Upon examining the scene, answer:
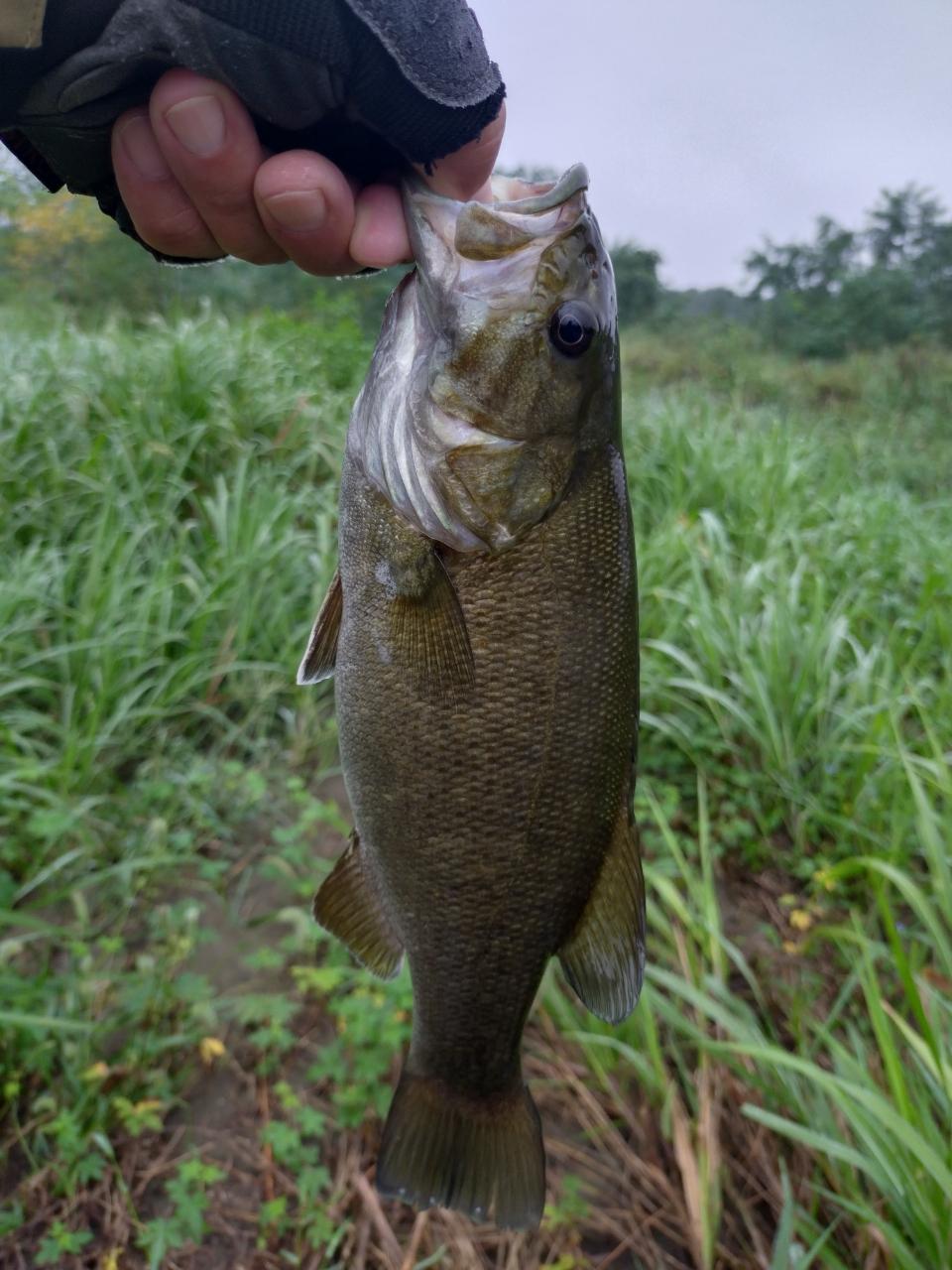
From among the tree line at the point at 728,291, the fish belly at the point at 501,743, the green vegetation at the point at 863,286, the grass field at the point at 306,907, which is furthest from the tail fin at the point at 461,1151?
the green vegetation at the point at 863,286

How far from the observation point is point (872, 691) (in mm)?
3240

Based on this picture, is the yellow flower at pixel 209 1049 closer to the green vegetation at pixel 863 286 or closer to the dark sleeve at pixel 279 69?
the dark sleeve at pixel 279 69

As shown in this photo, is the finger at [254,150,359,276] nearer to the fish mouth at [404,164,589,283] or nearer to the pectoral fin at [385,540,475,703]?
the fish mouth at [404,164,589,283]

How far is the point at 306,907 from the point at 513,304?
6.63 ft

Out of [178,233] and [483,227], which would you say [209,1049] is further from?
[483,227]

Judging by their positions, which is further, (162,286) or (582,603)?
(162,286)

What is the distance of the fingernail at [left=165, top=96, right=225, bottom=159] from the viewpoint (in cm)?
100

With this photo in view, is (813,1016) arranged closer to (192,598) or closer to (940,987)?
(940,987)

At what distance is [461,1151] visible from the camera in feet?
4.36

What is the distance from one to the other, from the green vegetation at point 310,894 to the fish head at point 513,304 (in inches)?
59.1

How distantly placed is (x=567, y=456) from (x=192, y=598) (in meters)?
2.49

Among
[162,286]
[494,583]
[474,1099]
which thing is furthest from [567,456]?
[162,286]

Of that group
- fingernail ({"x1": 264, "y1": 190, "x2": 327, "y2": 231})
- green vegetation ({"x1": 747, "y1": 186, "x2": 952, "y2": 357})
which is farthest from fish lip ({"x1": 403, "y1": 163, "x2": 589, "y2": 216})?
green vegetation ({"x1": 747, "y1": 186, "x2": 952, "y2": 357})

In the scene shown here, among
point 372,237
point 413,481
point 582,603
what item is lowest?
point 582,603
